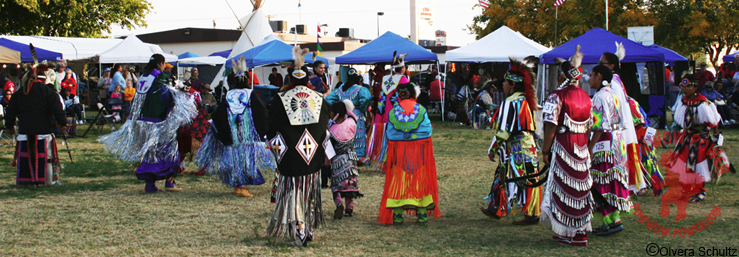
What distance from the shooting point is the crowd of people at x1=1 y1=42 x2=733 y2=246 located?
4.72 meters

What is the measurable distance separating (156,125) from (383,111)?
309 cm

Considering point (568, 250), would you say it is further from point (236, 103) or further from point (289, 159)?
point (236, 103)

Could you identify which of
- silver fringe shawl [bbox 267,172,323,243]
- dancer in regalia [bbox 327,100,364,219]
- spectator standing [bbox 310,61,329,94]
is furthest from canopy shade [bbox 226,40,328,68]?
silver fringe shawl [bbox 267,172,323,243]

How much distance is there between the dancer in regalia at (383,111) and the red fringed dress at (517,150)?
9.06ft

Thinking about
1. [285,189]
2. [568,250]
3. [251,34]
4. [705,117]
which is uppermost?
[251,34]

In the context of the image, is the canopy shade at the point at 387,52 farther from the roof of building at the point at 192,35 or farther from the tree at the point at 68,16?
the roof of building at the point at 192,35

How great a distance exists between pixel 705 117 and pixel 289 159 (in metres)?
4.59

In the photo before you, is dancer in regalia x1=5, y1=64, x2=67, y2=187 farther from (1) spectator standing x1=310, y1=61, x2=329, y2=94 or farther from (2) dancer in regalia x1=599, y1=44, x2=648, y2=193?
(2) dancer in regalia x1=599, y1=44, x2=648, y2=193

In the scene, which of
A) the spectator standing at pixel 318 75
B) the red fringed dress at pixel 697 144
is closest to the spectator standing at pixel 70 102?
the spectator standing at pixel 318 75

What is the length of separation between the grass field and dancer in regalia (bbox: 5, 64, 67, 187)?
257 millimetres

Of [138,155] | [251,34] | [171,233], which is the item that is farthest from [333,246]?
[251,34]

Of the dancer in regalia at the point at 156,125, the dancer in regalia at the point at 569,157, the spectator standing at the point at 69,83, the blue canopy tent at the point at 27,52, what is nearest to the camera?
the dancer in regalia at the point at 569,157

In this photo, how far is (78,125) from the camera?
15875 millimetres

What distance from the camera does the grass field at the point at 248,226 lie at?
4738 mm
